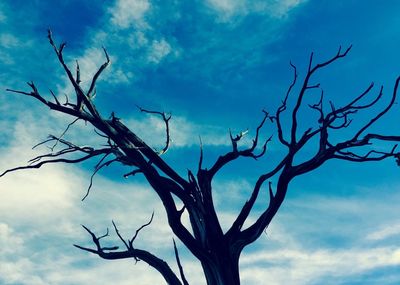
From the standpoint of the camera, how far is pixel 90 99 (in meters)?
7.74

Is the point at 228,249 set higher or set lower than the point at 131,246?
lower

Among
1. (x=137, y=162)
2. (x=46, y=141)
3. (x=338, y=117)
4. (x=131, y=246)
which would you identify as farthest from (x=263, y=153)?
(x=46, y=141)

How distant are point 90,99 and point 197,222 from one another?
263 cm

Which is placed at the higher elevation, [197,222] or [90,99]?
[90,99]

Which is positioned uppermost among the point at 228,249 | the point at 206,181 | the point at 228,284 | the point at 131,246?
the point at 206,181

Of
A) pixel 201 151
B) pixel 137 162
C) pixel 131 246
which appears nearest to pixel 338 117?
pixel 201 151

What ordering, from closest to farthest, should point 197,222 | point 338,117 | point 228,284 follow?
point 228,284
point 197,222
point 338,117

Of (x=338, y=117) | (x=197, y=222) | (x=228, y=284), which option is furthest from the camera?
(x=338, y=117)

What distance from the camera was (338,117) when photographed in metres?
8.41

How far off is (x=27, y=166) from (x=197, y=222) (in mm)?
2890

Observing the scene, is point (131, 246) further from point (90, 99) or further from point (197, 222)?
point (90, 99)

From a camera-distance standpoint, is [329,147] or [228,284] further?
[329,147]

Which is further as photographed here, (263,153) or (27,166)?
(263,153)

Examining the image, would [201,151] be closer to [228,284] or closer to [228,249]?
[228,249]
